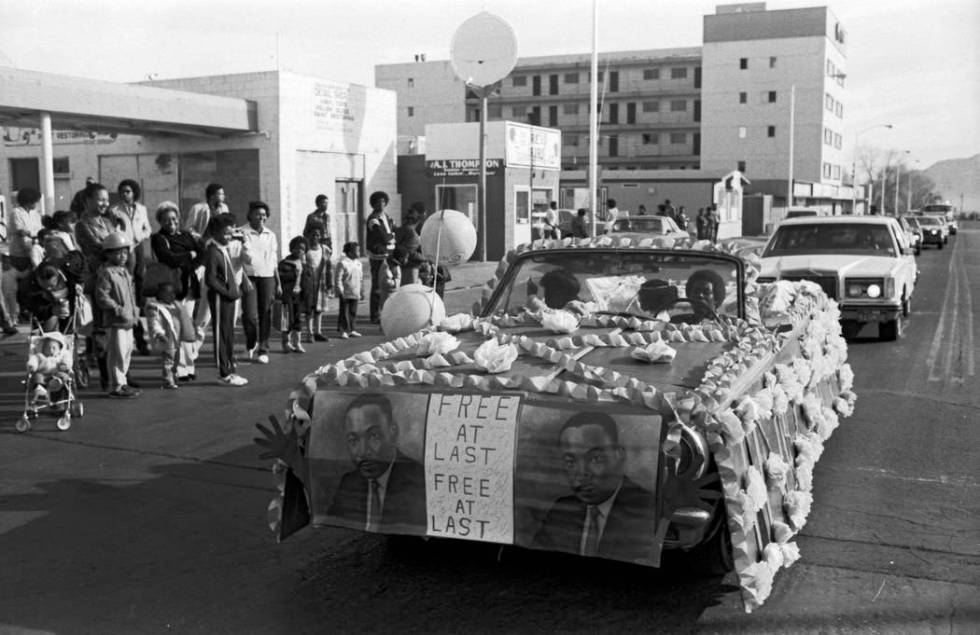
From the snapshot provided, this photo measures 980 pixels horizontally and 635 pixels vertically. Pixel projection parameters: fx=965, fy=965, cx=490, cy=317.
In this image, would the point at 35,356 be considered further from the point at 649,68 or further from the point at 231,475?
the point at 649,68

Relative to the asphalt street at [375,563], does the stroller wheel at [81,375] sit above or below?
above

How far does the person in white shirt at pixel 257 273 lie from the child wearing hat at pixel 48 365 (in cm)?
228

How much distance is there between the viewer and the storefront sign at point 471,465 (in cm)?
405

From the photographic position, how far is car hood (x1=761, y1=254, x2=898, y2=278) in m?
12.3

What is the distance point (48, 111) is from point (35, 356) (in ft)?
37.8

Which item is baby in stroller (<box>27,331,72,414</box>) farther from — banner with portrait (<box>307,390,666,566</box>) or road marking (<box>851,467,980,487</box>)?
road marking (<box>851,467,980,487</box>)

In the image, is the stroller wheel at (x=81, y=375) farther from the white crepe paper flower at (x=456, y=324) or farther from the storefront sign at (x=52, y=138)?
the storefront sign at (x=52, y=138)

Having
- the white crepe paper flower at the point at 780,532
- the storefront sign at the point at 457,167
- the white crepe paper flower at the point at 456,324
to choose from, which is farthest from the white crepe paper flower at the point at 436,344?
the storefront sign at the point at 457,167

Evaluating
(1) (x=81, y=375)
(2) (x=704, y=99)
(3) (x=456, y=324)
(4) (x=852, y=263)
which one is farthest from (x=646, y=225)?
(2) (x=704, y=99)

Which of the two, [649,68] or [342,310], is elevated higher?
[649,68]

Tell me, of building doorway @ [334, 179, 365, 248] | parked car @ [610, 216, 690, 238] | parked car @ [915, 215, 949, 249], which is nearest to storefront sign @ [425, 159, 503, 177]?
building doorway @ [334, 179, 365, 248]

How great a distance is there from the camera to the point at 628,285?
5.82m

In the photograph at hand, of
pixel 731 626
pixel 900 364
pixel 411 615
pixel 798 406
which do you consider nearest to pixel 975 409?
pixel 900 364

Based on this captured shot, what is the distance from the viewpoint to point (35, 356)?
787cm
